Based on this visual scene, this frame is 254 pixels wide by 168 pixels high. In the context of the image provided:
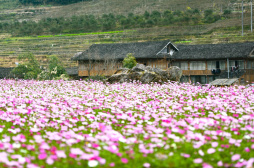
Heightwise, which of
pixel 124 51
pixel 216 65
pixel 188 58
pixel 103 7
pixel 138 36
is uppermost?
pixel 103 7

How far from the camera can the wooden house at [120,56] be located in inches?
1713

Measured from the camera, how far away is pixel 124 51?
4541 centimetres

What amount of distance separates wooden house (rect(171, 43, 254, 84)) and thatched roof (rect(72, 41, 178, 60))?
2.18m

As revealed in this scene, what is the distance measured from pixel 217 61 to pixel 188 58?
134 inches

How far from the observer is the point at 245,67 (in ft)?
129

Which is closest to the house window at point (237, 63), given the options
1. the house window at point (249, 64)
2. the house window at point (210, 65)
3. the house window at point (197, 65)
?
the house window at point (249, 64)

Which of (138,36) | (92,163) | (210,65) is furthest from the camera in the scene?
(138,36)

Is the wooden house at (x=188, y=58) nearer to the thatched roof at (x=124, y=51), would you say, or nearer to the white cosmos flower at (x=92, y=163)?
the thatched roof at (x=124, y=51)

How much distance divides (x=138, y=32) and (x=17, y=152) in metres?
74.3

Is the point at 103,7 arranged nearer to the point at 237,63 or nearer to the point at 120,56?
the point at 120,56

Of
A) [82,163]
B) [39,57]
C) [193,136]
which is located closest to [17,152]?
[82,163]

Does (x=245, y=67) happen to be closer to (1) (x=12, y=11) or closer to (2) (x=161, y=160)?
(2) (x=161, y=160)

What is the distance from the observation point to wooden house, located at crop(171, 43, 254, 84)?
38.7 meters

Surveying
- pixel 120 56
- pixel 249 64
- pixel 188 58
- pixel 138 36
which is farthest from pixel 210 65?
pixel 138 36
